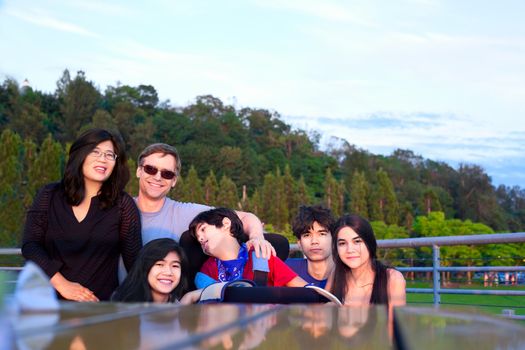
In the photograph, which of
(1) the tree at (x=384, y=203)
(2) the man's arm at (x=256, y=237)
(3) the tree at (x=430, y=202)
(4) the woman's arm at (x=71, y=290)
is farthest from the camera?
(3) the tree at (x=430, y=202)

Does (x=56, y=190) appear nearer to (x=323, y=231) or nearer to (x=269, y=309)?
(x=323, y=231)

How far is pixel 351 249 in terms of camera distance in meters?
2.91

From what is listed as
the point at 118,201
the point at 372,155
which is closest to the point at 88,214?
the point at 118,201

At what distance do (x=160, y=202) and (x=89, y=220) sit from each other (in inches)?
15.8

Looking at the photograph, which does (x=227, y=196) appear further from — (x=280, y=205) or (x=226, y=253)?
(x=226, y=253)

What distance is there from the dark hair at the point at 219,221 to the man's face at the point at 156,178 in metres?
0.26

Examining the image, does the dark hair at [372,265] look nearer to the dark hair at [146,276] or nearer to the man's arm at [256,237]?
the man's arm at [256,237]

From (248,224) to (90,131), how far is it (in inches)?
28.9

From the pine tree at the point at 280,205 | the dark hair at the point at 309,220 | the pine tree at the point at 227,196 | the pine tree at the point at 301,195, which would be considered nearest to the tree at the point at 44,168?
the pine tree at the point at 227,196

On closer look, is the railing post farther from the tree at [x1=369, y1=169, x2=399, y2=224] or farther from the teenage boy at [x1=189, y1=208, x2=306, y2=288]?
the tree at [x1=369, y1=169, x2=399, y2=224]

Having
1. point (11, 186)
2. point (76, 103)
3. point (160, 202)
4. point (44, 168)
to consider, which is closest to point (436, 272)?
point (160, 202)

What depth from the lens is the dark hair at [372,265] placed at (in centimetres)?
279

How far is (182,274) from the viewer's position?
276cm

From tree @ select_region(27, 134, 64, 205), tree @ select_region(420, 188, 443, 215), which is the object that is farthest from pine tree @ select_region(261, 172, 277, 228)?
tree @ select_region(420, 188, 443, 215)
